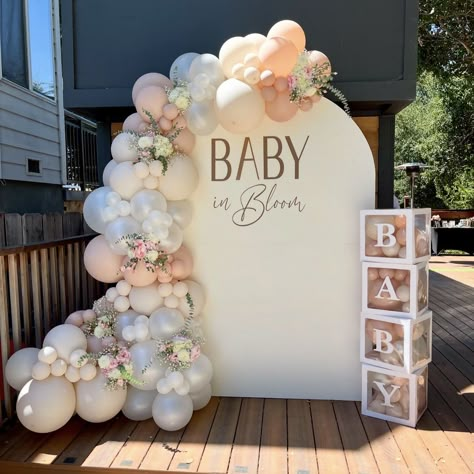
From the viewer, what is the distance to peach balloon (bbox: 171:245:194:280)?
2895mm

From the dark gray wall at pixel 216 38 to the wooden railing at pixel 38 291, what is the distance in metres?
1.18

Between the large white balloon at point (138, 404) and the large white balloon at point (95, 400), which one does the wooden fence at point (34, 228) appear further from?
the large white balloon at point (138, 404)

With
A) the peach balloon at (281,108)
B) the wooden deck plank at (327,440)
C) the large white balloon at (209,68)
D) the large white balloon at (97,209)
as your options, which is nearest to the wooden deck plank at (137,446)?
the wooden deck plank at (327,440)

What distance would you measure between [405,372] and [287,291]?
2.88 ft

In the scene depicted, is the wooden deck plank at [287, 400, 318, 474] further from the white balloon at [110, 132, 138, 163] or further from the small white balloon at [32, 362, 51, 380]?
the white balloon at [110, 132, 138, 163]

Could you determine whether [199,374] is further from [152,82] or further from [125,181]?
[152,82]

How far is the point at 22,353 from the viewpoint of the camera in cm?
271

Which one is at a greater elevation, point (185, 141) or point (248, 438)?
point (185, 141)

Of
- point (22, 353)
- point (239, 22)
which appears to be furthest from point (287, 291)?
point (239, 22)

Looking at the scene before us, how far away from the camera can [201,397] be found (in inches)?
114

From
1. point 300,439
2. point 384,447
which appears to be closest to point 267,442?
point 300,439

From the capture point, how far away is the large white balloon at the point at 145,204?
9.01 feet

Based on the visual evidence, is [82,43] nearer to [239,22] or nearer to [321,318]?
[239,22]

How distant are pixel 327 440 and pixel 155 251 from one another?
58.0 inches
